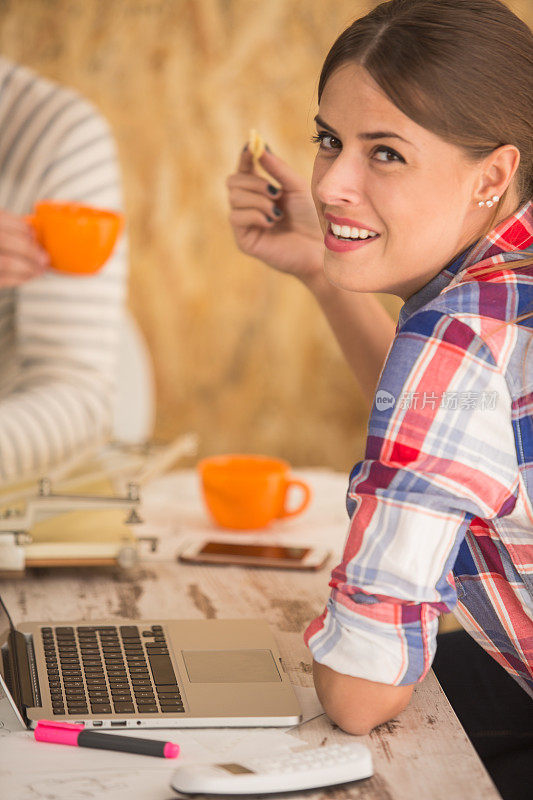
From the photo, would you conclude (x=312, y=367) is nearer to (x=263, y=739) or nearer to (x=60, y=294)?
(x=60, y=294)

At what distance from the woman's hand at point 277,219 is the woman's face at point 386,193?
1.09 feet

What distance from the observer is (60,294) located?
1724 mm

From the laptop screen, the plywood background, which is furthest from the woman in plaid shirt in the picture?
the plywood background

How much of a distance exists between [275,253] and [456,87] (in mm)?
491

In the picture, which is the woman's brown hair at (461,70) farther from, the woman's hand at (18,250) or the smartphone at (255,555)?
the woman's hand at (18,250)

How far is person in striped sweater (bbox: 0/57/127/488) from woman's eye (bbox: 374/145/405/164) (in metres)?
0.89

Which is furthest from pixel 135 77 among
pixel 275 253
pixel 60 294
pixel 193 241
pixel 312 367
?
pixel 275 253

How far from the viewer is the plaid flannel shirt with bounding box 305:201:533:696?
2.41ft

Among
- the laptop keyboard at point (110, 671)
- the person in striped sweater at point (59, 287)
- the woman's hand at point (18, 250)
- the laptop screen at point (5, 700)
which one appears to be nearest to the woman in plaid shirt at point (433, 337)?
the laptop keyboard at point (110, 671)

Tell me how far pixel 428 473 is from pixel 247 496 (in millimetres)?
556

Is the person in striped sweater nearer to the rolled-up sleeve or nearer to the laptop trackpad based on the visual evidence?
the laptop trackpad

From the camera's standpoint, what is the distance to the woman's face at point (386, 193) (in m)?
0.80

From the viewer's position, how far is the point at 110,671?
0.80 metres

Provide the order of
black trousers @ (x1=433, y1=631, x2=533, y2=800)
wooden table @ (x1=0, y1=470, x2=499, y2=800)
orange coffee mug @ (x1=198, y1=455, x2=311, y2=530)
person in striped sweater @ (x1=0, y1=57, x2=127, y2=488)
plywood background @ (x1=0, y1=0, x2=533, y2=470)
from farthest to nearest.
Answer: plywood background @ (x1=0, y1=0, x2=533, y2=470), person in striped sweater @ (x1=0, y1=57, x2=127, y2=488), orange coffee mug @ (x1=198, y1=455, x2=311, y2=530), black trousers @ (x1=433, y1=631, x2=533, y2=800), wooden table @ (x1=0, y1=470, x2=499, y2=800)
